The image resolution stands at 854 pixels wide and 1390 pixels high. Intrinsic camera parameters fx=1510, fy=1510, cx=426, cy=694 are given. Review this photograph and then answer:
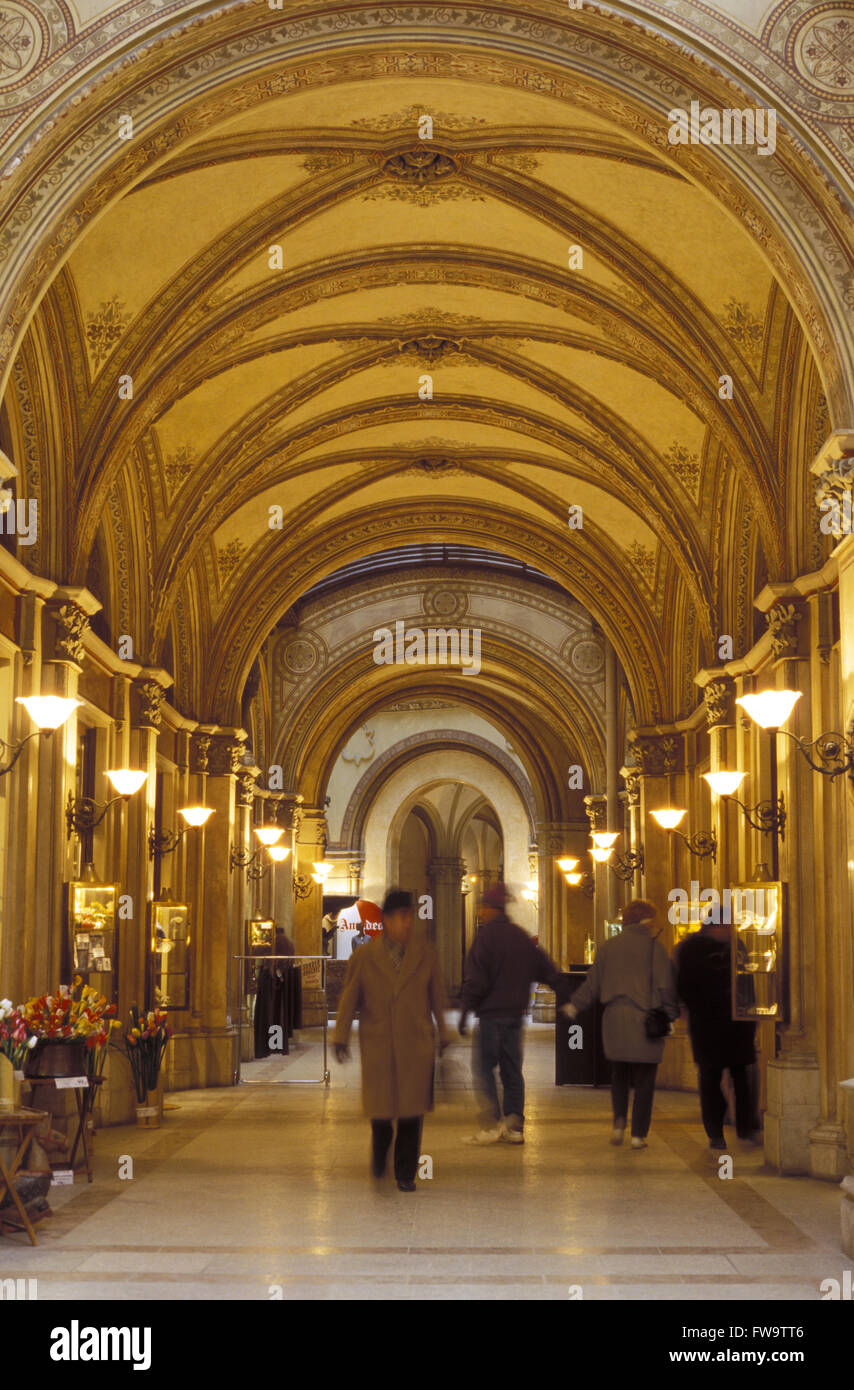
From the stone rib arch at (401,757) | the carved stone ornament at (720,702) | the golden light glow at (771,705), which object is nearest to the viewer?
the golden light glow at (771,705)

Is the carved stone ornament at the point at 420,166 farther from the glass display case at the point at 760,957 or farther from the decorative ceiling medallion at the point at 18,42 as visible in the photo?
the glass display case at the point at 760,957

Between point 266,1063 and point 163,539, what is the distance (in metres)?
8.05

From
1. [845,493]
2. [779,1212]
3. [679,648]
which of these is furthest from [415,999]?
[679,648]

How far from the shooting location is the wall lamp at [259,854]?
62.6ft

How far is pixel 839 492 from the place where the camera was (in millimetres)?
7516

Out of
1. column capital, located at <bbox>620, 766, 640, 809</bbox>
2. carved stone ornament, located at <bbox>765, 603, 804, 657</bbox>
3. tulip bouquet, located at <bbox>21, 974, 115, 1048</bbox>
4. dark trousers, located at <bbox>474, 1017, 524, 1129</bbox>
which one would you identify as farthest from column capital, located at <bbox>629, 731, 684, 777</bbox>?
tulip bouquet, located at <bbox>21, 974, 115, 1048</bbox>

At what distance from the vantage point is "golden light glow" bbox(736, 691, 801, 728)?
30.1 feet

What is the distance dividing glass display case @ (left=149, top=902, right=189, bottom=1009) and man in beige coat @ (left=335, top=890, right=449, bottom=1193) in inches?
231

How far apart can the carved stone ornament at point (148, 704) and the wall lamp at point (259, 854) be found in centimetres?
335

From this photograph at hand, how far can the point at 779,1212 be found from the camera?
26.5 ft

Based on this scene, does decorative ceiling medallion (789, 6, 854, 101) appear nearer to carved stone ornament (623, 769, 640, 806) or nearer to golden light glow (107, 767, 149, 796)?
golden light glow (107, 767, 149, 796)

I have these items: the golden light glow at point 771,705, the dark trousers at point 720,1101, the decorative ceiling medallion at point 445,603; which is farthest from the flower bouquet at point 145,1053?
the decorative ceiling medallion at point 445,603
